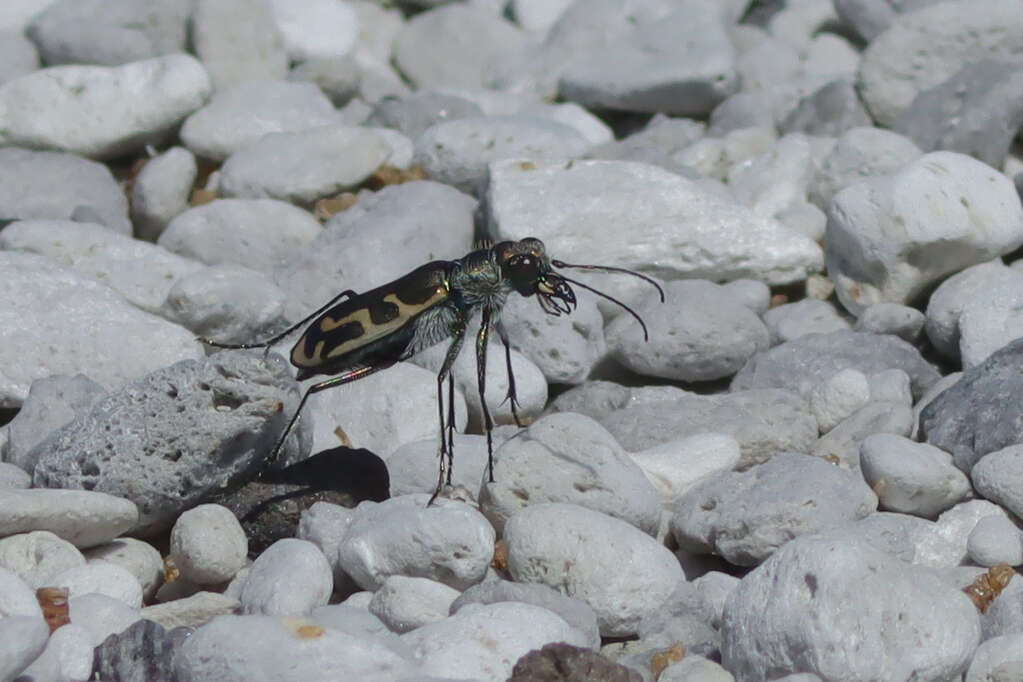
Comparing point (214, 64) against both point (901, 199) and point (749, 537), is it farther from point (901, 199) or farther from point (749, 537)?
point (749, 537)

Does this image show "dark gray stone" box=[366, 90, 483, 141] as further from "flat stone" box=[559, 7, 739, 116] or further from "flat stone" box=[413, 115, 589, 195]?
"flat stone" box=[559, 7, 739, 116]

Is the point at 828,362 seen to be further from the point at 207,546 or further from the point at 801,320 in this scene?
the point at 207,546

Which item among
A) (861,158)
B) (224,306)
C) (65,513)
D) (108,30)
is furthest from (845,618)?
(108,30)

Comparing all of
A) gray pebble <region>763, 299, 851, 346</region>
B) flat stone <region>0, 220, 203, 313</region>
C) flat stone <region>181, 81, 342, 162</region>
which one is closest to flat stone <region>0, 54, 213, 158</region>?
flat stone <region>181, 81, 342, 162</region>

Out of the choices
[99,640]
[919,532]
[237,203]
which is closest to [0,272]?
[237,203]

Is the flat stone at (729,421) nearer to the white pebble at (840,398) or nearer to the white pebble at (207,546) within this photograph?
the white pebble at (840,398)

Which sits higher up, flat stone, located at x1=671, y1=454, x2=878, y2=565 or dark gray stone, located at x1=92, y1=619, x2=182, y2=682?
dark gray stone, located at x1=92, y1=619, x2=182, y2=682
